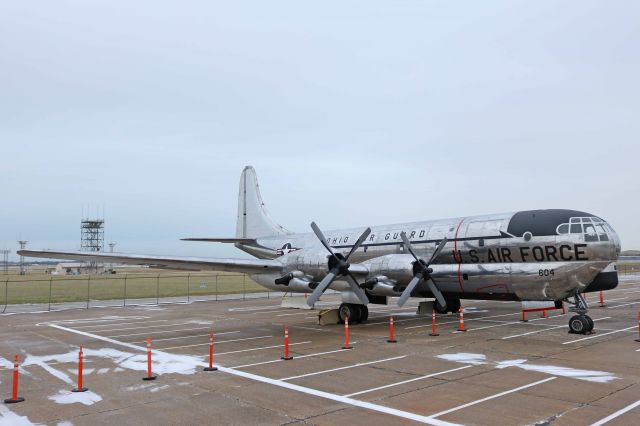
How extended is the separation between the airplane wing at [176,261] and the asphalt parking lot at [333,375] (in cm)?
256

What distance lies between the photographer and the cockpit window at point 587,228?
54.6 ft

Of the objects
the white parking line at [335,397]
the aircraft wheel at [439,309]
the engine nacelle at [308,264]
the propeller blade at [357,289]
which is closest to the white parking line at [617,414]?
the white parking line at [335,397]

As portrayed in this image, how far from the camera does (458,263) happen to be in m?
19.9

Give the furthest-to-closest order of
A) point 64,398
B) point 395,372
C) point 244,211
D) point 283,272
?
point 244,211
point 283,272
point 395,372
point 64,398

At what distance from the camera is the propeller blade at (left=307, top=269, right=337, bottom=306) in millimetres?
18297

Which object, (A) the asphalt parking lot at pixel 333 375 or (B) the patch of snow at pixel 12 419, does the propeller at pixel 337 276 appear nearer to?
(A) the asphalt parking lot at pixel 333 375

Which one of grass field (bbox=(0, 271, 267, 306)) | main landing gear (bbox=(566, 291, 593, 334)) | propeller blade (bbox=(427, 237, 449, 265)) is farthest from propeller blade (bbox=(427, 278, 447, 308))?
grass field (bbox=(0, 271, 267, 306))

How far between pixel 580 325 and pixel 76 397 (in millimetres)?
15844

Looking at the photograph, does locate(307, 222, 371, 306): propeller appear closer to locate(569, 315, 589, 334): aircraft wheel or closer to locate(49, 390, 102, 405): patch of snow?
locate(569, 315, 589, 334): aircraft wheel

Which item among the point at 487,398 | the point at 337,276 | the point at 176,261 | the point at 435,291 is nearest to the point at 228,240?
the point at 176,261

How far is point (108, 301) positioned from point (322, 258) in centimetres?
2112

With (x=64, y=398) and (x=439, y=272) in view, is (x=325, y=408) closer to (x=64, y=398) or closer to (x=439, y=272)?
(x=64, y=398)

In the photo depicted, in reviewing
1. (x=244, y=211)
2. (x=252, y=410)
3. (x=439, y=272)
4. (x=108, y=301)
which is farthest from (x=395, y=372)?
(x=108, y=301)

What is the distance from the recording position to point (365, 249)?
23.3 metres
